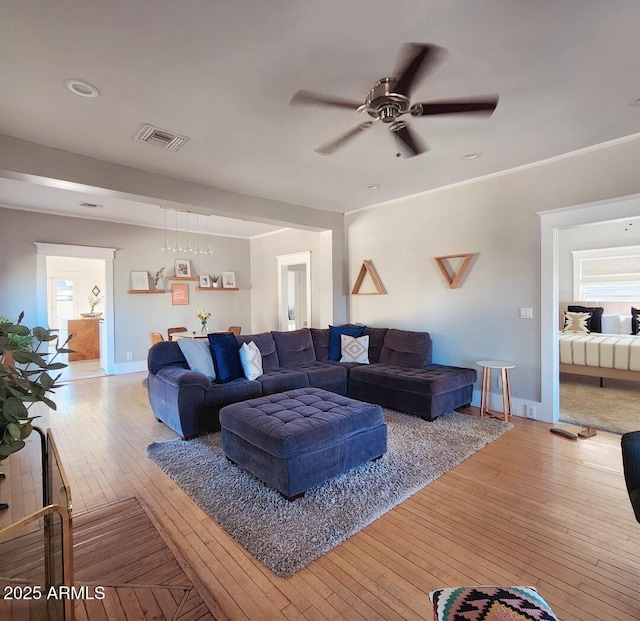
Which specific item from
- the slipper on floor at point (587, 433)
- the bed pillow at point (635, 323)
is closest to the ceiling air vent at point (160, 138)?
the slipper on floor at point (587, 433)

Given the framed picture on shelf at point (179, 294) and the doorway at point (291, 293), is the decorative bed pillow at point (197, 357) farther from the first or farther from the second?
the framed picture on shelf at point (179, 294)

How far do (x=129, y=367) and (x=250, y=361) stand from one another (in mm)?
3827

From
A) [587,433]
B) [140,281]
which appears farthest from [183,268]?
[587,433]

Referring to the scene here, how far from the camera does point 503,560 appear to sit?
184 cm

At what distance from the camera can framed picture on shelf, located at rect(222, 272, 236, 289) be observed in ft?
26.0

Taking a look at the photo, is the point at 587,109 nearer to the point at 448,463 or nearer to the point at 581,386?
the point at 448,463

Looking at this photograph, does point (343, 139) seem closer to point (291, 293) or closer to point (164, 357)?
point (164, 357)

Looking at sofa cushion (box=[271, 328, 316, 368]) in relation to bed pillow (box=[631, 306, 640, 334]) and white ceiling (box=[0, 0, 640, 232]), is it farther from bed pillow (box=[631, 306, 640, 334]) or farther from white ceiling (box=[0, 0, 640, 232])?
bed pillow (box=[631, 306, 640, 334])

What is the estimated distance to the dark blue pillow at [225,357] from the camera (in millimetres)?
3967

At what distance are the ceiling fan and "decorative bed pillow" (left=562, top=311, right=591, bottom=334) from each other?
556cm

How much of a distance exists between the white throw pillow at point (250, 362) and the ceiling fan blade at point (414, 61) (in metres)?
2.99

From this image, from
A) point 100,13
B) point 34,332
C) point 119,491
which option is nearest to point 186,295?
point 119,491

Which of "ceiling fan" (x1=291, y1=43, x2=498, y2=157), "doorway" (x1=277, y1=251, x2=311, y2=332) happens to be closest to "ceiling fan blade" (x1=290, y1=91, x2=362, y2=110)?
"ceiling fan" (x1=291, y1=43, x2=498, y2=157)

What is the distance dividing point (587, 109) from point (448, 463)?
2.96 meters
